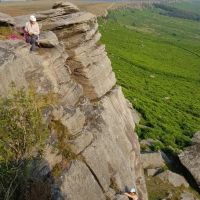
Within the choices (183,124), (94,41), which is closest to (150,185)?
(94,41)

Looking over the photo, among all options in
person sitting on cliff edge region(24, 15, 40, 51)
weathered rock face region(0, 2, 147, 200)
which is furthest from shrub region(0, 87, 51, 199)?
person sitting on cliff edge region(24, 15, 40, 51)

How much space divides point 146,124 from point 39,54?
101 ft

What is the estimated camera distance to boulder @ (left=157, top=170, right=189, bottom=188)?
1593 inches

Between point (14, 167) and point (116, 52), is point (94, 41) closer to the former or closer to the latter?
point (14, 167)

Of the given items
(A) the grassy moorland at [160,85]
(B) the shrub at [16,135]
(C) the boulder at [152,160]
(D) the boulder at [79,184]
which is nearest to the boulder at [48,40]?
(D) the boulder at [79,184]

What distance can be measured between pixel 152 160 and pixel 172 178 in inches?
104

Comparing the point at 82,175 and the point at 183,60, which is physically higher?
the point at 82,175

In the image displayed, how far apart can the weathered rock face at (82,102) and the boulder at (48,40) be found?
388 millimetres

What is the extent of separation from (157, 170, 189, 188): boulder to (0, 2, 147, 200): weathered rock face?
4347mm

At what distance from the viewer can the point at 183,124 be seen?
214 ft

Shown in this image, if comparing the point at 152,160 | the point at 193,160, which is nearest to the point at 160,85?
the point at 193,160

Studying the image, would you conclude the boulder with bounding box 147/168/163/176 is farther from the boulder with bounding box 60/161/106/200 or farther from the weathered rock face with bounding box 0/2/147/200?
the boulder with bounding box 60/161/106/200

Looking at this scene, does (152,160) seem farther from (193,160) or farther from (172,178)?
(193,160)

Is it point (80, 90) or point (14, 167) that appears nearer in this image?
point (14, 167)
